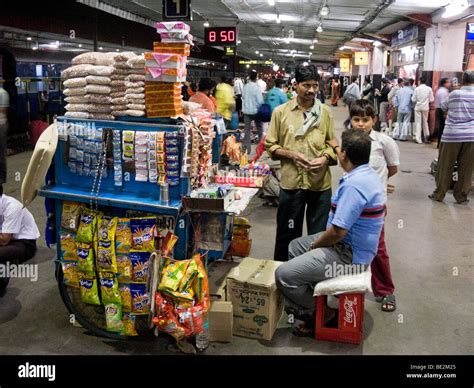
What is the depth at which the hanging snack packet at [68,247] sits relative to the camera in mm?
3365

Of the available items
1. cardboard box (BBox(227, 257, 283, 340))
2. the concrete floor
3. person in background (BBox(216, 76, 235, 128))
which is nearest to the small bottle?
the concrete floor

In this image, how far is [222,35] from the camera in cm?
1211

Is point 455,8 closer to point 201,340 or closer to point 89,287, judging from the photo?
point 201,340

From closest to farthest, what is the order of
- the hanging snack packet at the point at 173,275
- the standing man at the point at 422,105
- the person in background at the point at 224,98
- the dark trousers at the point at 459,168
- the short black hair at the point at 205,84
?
the hanging snack packet at the point at 173,275 < the dark trousers at the point at 459,168 < the short black hair at the point at 205,84 < the person in background at the point at 224,98 < the standing man at the point at 422,105

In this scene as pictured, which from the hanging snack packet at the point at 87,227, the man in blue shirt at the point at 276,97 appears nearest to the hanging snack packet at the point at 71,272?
the hanging snack packet at the point at 87,227

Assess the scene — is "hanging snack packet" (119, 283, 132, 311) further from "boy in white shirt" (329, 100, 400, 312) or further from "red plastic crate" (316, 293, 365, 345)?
"boy in white shirt" (329, 100, 400, 312)

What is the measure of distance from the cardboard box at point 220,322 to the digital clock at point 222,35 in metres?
9.70

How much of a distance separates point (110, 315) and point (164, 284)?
51cm

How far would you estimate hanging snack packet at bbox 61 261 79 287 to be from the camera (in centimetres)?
338

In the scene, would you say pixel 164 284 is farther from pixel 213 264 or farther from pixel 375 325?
pixel 375 325

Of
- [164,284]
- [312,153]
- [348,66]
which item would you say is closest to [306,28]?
[348,66]

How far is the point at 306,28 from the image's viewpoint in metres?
19.2

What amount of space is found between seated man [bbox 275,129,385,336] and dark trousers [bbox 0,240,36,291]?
7.15ft

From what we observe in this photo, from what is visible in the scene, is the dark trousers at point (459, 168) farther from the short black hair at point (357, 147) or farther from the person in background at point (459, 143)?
the short black hair at point (357, 147)
